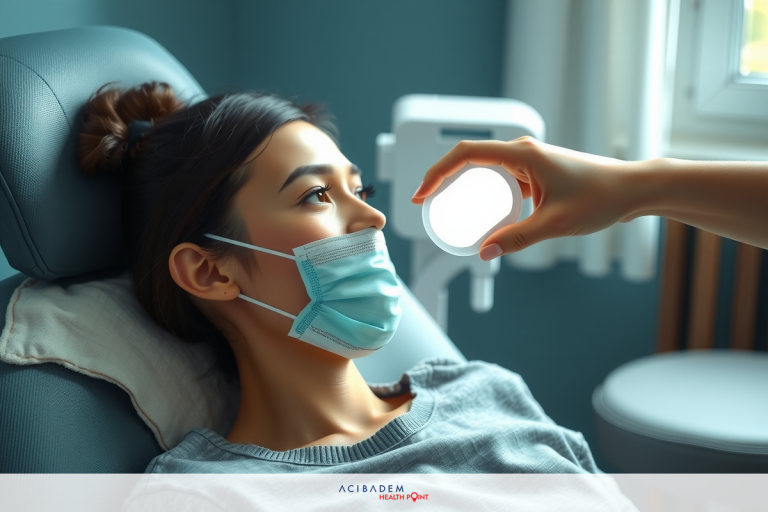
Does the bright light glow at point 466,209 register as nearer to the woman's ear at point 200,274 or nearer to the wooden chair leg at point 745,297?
the woman's ear at point 200,274

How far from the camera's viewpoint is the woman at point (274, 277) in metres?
1.13

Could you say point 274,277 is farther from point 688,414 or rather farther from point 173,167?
point 688,414

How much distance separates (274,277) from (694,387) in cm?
121

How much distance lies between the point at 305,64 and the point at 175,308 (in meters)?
1.51

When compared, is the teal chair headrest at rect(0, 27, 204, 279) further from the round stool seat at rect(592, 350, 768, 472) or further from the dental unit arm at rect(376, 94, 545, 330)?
the round stool seat at rect(592, 350, 768, 472)

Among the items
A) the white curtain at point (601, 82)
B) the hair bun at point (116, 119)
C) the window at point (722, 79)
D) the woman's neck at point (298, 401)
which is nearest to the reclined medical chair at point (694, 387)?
the white curtain at point (601, 82)

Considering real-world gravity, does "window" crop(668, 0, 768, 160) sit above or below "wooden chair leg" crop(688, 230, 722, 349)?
above

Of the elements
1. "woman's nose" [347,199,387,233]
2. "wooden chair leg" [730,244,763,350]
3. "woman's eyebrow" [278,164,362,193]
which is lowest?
"wooden chair leg" [730,244,763,350]

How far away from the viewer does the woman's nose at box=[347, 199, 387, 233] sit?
3.82ft

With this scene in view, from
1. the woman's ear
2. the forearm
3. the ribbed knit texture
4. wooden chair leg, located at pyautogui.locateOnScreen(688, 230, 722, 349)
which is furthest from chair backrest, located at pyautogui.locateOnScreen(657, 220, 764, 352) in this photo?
the woman's ear

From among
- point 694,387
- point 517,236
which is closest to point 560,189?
point 517,236

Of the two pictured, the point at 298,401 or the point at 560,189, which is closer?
the point at 560,189

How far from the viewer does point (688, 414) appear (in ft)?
5.60

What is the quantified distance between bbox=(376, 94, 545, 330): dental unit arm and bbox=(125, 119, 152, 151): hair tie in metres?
0.58
